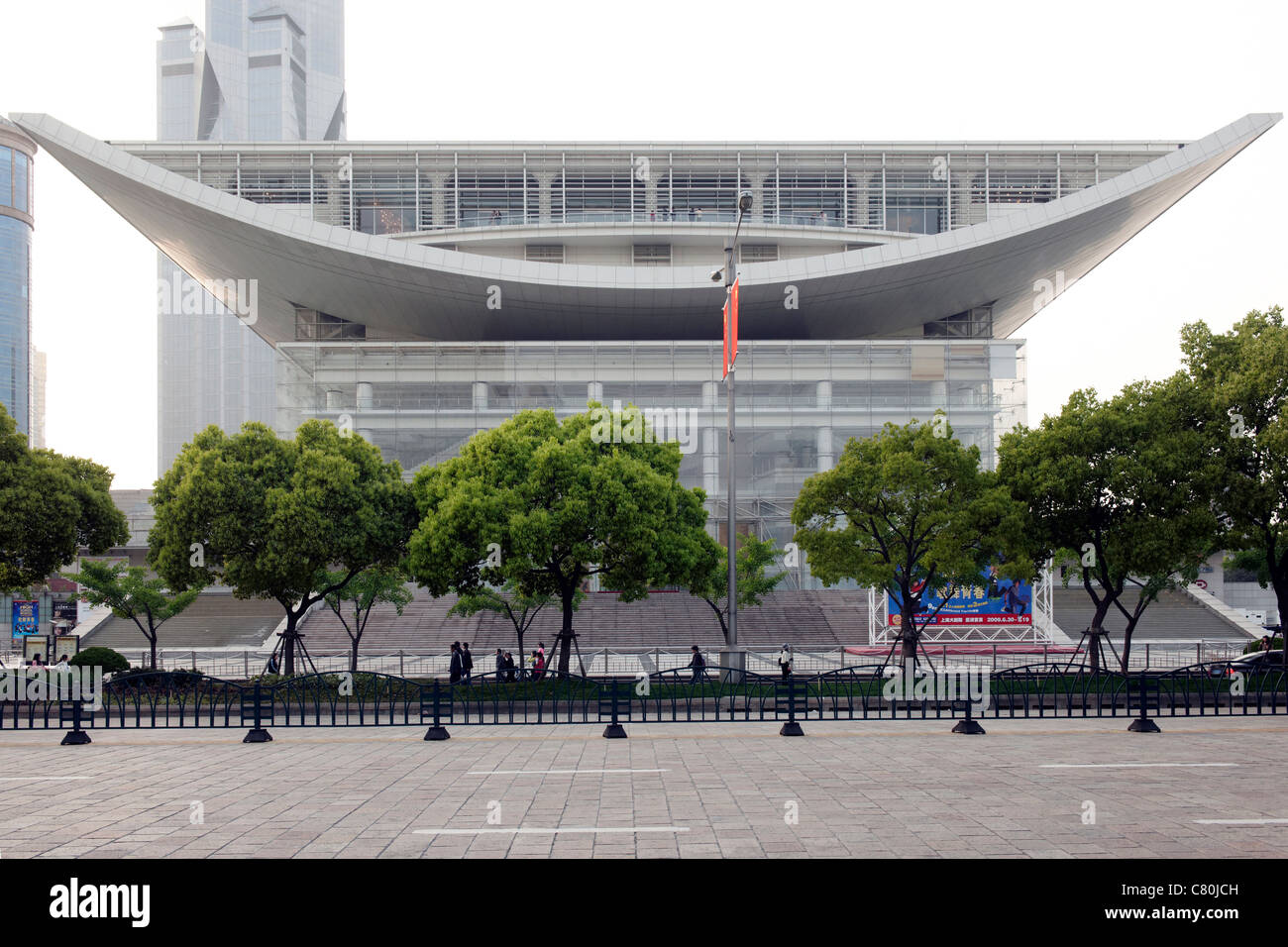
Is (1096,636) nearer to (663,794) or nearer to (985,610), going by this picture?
(985,610)

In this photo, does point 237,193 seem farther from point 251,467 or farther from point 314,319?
point 251,467

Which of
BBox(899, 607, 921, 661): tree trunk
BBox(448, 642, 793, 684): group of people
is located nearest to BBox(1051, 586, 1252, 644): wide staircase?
BBox(899, 607, 921, 661): tree trunk

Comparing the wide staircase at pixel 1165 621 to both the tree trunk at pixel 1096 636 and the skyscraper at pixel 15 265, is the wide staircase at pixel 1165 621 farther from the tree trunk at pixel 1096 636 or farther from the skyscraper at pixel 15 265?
the skyscraper at pixel 15 265

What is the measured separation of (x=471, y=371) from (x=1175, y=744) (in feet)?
130

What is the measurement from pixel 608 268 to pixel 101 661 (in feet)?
105

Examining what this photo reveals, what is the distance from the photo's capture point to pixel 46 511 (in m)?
24.2

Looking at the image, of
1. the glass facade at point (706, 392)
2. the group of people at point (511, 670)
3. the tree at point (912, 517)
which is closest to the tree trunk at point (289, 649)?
the group of people at point (511, 670)

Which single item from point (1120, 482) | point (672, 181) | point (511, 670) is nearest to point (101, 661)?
point (511, 670)

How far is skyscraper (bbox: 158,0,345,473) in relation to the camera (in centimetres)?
10531

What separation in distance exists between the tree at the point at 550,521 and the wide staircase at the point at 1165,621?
23.6 meters

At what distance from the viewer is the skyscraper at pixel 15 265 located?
123 meters

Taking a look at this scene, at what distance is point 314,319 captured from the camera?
55.8 meters

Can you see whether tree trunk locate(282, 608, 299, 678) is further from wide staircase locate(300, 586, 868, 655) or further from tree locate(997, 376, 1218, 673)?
tree locate(997, 376, 1218, 673)

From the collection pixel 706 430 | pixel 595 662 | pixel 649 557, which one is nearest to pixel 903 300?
pixel 706 430
